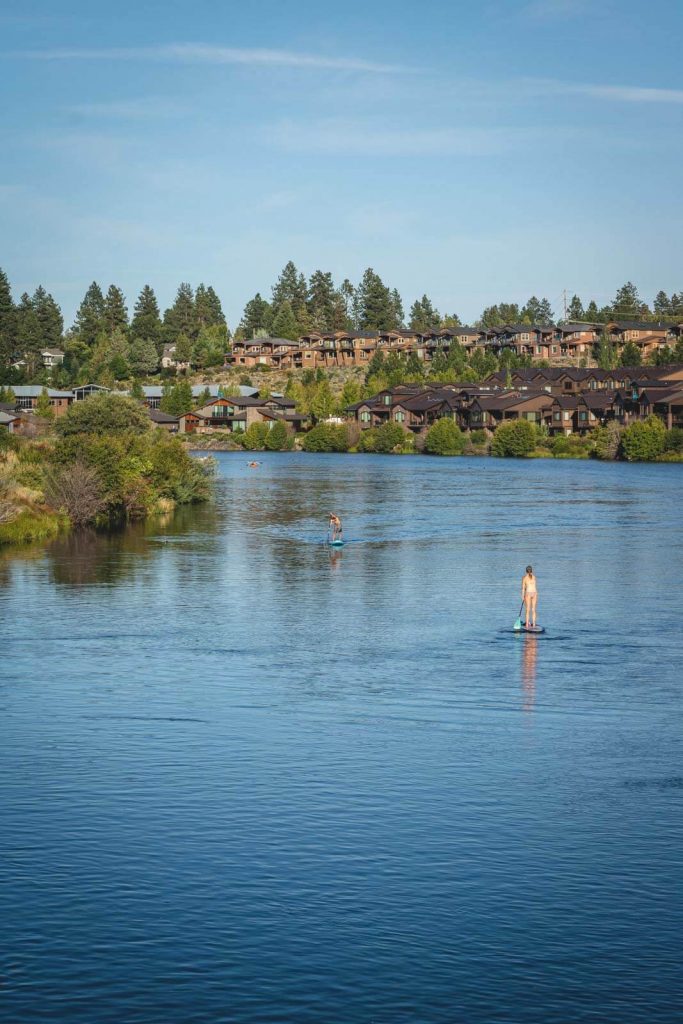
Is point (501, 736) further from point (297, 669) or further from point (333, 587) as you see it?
point (333, 587)

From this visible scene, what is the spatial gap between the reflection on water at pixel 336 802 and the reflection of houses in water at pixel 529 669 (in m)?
0.17

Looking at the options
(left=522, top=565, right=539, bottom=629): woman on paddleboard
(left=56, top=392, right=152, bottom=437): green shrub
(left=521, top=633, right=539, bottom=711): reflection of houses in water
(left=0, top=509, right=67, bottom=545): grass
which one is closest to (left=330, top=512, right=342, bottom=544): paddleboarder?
(left=0, top=509, right=67, bottom=545): grass

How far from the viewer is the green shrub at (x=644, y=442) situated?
17675 cm

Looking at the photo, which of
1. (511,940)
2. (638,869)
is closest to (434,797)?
(638,869)

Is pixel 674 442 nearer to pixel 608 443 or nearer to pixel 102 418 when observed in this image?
pixel 608 443

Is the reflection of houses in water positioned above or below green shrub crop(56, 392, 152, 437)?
below

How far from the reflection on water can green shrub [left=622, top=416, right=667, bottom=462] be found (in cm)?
12117

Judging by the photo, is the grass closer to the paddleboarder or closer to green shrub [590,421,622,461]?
the paddleboarder

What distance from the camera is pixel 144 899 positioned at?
22109 mm

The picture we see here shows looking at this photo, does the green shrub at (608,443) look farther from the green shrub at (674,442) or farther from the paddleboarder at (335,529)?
the paddleboarder at (335,529)

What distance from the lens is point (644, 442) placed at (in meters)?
177

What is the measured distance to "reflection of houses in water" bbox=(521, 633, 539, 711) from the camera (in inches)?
1423

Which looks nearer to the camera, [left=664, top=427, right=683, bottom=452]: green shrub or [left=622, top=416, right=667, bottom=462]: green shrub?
[left=622, top=416, right=667, bottom=462]: green shrub

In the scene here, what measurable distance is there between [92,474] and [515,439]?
11949 cm
